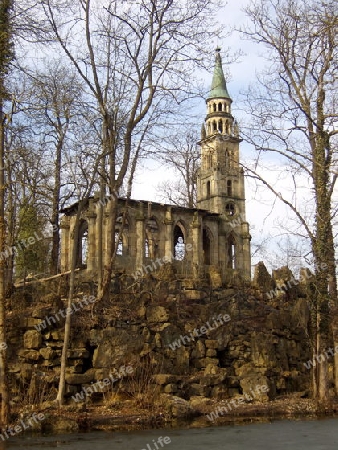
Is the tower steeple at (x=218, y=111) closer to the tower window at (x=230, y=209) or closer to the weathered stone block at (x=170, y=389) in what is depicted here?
the tower window at (x=230, y=209)

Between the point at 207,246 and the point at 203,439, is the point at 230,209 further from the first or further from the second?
the point at 203,439

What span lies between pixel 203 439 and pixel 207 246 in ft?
116

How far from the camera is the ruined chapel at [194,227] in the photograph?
38375 mm

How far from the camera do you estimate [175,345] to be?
753 inches

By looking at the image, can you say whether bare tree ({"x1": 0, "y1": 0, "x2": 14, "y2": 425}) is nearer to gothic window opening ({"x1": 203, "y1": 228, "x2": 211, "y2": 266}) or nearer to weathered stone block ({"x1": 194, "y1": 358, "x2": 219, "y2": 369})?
weathered stone block ({"x1": 194, "y1": 358, "x2": 219, "y2": 369})

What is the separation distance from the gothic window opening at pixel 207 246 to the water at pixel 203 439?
32108 mm

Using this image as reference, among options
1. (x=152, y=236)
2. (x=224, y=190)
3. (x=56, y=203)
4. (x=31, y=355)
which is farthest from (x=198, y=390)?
(x=224, y=190)

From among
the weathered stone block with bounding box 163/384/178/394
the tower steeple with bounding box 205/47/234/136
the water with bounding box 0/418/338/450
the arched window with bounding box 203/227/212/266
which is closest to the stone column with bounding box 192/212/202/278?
the arched window with bounding box 203/227/212/266

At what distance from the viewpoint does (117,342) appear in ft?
59.9

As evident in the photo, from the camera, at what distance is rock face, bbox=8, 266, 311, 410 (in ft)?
57.2

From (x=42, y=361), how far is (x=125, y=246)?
2364 centimetres

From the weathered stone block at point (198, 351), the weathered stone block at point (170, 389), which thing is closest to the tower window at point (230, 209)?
the weathered stone block at point (198, 351)

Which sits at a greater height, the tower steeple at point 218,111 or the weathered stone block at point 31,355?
the tower steeple at point 218,111

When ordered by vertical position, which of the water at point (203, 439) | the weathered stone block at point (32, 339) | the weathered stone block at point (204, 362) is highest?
the weathered stone block at point (32, 339)
